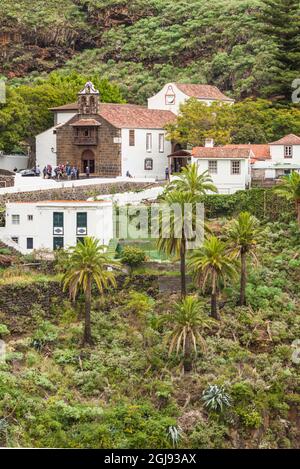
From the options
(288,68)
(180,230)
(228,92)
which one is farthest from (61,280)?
(228,92)

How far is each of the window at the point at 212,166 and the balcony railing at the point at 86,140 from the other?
1010 cm

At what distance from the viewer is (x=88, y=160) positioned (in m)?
85.9

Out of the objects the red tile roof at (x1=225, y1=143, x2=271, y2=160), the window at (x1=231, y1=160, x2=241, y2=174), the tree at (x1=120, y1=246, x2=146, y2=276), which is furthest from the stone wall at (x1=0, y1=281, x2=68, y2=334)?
the red tile roof at (x1=225, y1=143, x2=271, y2=160)

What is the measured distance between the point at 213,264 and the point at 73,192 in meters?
14.4

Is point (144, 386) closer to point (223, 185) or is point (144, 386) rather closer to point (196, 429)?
point (196, 429)

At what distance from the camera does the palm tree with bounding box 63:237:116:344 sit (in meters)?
62.7

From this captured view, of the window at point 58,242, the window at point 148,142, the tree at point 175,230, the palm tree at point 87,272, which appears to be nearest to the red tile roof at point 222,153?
the window at point 148,142

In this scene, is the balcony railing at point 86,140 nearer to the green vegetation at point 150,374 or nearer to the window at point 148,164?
the window at point 148,164

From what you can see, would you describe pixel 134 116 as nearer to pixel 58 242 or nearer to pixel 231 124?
pixel 231 124

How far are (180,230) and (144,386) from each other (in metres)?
7.97

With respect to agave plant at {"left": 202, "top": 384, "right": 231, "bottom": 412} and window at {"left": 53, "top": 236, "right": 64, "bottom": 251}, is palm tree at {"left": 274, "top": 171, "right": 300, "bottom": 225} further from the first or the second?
agave plant at {"left": 202, "top": 384, "right": 231, "bottom": 412}

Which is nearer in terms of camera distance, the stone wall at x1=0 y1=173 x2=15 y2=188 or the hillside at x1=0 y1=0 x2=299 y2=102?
the stone wall at x1=0 y1=173 x2=15 y2=188

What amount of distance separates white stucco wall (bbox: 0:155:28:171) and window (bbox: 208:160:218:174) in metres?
17.1

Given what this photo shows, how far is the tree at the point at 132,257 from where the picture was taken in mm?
68250
